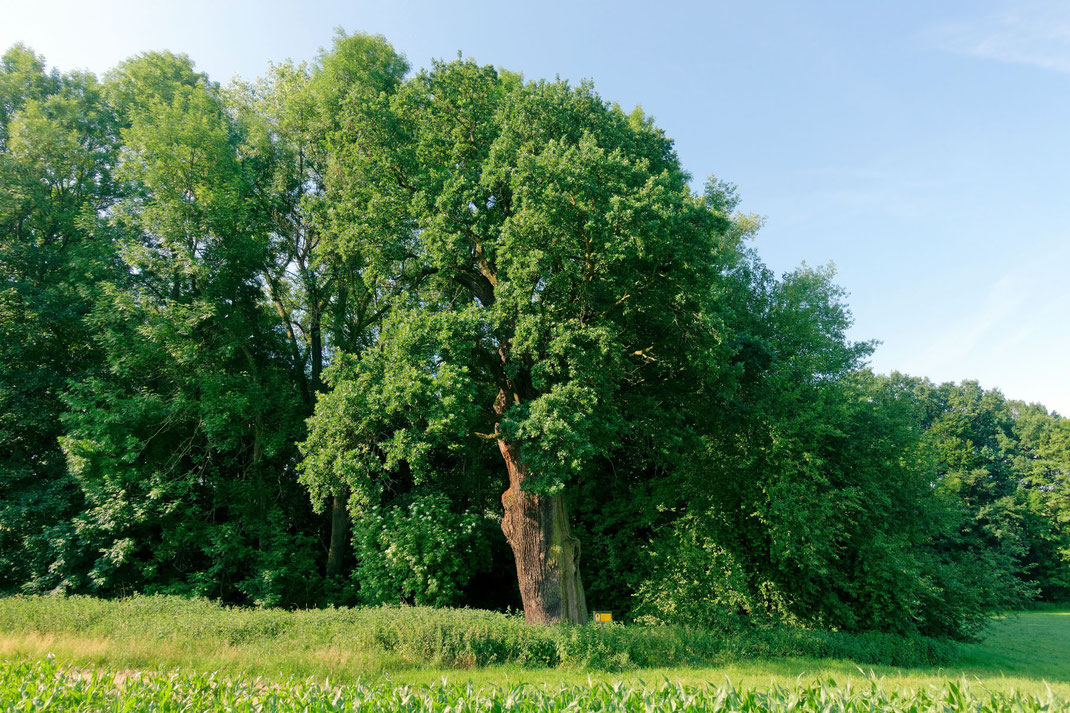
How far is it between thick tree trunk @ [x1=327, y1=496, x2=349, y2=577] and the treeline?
113 mm

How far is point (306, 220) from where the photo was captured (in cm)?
1972

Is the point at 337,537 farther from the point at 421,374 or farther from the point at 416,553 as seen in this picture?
the point at 421,374

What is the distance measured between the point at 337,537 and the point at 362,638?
31.0ft

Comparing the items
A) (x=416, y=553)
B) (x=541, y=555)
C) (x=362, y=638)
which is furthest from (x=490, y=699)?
(x=416, y=553)

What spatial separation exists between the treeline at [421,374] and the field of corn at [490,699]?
22.7 ft

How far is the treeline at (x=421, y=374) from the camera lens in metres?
12.4

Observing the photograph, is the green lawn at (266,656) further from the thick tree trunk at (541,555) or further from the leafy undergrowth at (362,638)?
the thick tree trunk at (541,555)

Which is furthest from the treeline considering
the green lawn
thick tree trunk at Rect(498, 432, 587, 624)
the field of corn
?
the field of corn

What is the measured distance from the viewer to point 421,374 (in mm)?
11789

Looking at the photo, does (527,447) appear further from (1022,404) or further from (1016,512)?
(1022,404)

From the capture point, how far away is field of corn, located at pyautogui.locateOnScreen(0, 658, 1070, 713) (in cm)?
351

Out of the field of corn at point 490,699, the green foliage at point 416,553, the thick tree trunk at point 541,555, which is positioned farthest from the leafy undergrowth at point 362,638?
the field of corn at point 490,699

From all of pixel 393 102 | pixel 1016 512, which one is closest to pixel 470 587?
pixel 393 102

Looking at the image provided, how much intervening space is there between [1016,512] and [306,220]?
5128cm
